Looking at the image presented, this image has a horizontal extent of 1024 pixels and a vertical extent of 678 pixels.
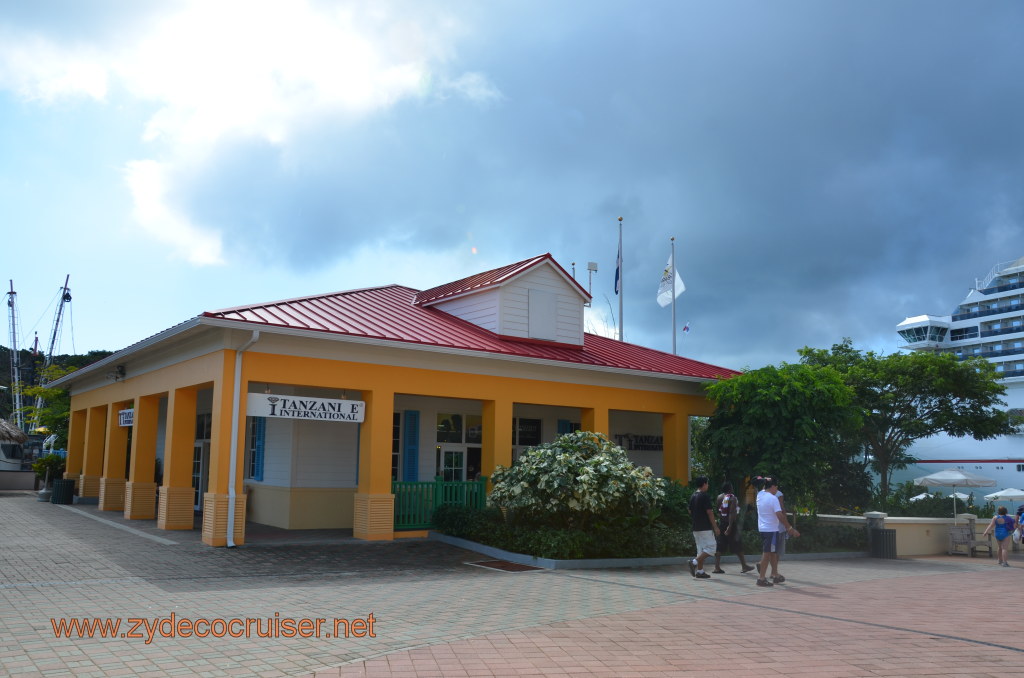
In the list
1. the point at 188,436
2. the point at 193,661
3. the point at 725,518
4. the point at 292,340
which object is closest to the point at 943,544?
the point at 725,518

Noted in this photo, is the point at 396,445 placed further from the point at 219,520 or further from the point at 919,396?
the point at 919,396

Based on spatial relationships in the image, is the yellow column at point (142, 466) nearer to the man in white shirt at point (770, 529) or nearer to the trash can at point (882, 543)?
the man in white shirt at point (770, 529)

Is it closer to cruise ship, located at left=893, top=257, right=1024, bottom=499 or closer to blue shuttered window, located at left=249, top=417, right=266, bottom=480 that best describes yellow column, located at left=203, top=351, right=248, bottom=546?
blue shuttered window, located at left=249, top=417, right=266, bottom=480

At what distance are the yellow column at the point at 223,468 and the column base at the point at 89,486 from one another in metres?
12.7

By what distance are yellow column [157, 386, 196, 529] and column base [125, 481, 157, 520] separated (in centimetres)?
228

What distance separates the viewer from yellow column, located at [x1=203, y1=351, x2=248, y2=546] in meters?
14.4

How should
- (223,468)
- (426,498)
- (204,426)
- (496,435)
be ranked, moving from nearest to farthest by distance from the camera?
(223,468) → (426,498) → (496,435) → (204,426)

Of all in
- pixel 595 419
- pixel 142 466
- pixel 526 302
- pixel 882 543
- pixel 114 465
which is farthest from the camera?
pixel 114 465

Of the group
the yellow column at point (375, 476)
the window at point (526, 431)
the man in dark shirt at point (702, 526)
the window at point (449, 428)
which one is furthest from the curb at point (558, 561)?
the window at point (526, 431)

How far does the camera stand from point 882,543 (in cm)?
1873

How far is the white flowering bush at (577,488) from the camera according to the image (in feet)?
47.5

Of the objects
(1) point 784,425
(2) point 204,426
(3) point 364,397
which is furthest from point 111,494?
(1) point 784,425

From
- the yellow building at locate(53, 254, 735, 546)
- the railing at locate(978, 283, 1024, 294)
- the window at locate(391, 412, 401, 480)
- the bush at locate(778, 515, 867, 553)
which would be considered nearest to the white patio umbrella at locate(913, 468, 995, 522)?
the bush at locate(778, 515, 867, 553)

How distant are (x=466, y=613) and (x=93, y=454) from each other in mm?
20736
